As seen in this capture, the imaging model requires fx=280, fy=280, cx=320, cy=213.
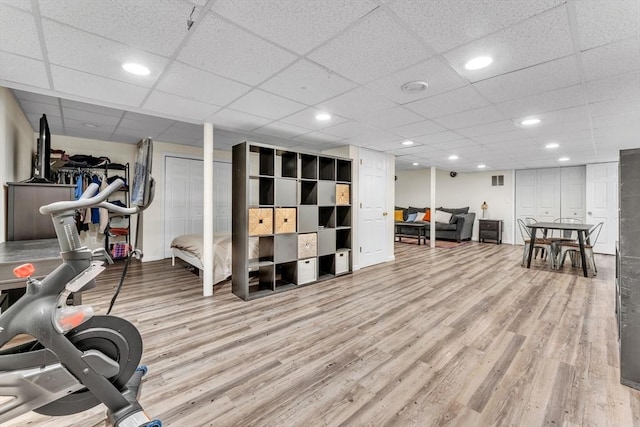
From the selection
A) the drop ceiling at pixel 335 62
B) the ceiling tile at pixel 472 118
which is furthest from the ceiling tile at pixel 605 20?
the ceiling tile at pixel 472 118

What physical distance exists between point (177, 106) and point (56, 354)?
2.68 m

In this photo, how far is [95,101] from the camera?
2.96 m

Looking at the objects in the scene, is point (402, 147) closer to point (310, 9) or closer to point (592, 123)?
point (592, 123)

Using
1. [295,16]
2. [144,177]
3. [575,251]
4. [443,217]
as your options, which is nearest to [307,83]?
[295,16]

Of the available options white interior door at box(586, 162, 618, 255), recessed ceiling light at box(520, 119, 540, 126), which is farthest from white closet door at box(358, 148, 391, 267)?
white interior door at box(586, 162, 618, 255)

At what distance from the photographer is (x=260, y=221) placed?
3703 millimetres

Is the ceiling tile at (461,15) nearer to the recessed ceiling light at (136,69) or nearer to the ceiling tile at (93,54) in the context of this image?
the ceiling tile at (93,54)

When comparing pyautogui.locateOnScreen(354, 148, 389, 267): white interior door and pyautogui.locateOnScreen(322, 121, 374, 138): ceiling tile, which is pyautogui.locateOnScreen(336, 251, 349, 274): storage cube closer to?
pyautogui.locateOnScreen(354, 148, 389, 267): white interior door

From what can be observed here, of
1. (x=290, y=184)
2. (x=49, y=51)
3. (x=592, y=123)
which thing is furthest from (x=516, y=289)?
(x=49, y=51)

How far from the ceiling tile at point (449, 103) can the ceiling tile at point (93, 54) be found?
2.45m

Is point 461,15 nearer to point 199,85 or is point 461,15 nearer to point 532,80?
point 532,80

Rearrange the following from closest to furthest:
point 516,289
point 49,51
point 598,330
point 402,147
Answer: point 49,51 < point 598,330 < point 516,289 < point 402,147

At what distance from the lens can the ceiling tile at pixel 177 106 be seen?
2.89 meters

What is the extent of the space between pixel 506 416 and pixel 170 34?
3.10 meters
